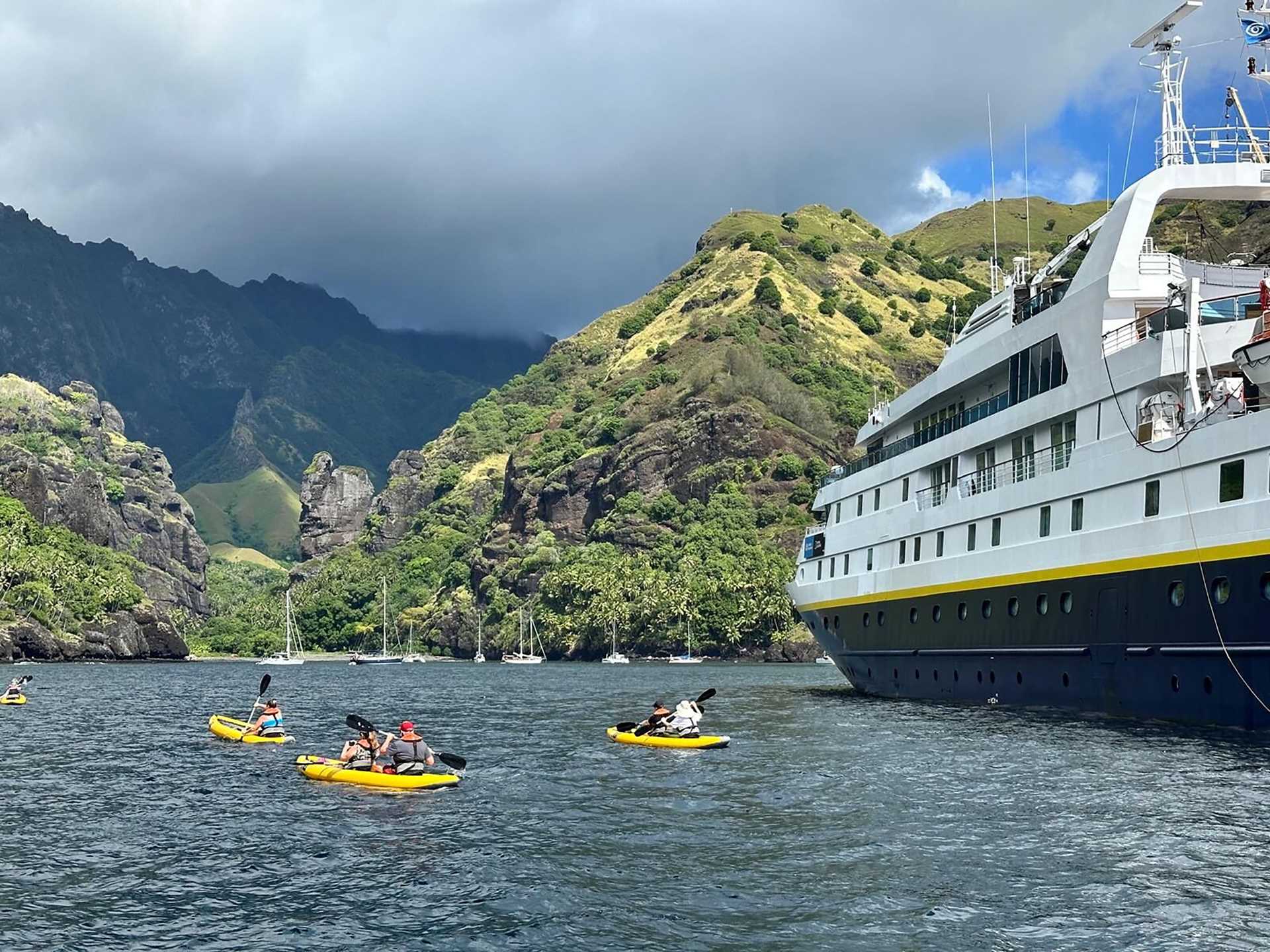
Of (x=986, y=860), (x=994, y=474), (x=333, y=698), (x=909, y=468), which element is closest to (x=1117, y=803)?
(x=986, y=860)

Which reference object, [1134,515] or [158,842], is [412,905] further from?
[1134,515]

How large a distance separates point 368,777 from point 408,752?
1.38 meters

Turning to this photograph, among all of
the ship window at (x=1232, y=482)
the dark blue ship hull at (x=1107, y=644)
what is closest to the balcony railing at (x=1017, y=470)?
the dark blue ship hull at (x=1107, y=644)

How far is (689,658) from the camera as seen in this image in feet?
607

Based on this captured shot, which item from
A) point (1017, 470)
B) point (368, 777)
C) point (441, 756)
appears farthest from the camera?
point (1017, 470)

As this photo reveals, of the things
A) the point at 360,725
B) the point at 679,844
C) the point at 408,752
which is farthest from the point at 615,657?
the point at 679,844

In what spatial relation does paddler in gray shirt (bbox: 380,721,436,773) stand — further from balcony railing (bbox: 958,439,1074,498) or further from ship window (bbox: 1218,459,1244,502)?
ship window (bbox: 1218,459,1244,502)

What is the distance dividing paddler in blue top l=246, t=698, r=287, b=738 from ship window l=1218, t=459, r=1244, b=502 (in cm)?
3727

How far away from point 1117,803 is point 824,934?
1322cm

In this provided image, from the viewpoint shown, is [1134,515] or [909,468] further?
[909,468]

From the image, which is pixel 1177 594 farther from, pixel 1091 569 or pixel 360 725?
pixel 360 725

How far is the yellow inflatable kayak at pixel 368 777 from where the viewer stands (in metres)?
36.8

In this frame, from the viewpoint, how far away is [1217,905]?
21859mm

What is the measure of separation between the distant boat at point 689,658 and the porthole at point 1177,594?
146 meters
